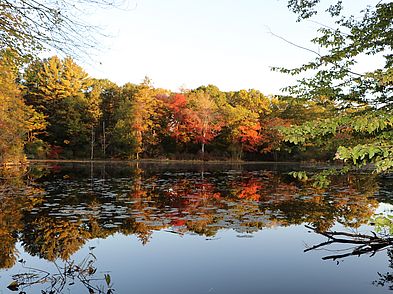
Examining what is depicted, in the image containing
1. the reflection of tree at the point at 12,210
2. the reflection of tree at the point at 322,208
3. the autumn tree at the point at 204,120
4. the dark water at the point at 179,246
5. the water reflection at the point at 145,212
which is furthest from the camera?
the autumn tree at the point at 204,120

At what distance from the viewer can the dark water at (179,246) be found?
4840 mm

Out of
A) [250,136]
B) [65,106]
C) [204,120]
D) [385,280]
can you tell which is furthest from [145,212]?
[65,106]

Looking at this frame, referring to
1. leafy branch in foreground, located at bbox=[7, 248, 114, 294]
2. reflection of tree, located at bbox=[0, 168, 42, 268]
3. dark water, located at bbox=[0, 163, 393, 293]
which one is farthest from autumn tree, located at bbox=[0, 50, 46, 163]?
leafy branch in foreground, located at bbox=[7, 248, 114, 294]

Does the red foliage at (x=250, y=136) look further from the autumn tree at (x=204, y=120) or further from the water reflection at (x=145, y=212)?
the water reflection at (x=145, y=212)

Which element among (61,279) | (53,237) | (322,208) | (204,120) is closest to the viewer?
(61,279)

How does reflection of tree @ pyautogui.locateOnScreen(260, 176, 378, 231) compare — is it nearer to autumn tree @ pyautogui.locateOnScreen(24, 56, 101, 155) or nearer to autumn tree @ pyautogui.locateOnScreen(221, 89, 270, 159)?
autumn tree @ pyautogui.locateOnScreen(221, 89, 270, 159)

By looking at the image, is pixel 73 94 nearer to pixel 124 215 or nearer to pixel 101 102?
pixel 101 102

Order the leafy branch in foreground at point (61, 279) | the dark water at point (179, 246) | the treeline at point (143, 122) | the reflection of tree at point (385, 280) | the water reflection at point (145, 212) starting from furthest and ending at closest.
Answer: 1. the treeline at point (143, 122)
2. the water reflection at point (145, 212)
3. the reflection of tree at point (385, 280)
4. the dark water at point (179, 246)
5. the leafy branch in foreground at point (61, 279)

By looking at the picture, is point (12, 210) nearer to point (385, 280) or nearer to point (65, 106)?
point (385, 280)

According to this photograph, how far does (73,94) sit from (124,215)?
35261 millimetres

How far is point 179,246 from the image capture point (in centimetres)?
645

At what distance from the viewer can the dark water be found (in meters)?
4.84

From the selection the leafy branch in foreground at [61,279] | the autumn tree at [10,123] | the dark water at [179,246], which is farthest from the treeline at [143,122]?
the leafy branch in foreground at [61,279]

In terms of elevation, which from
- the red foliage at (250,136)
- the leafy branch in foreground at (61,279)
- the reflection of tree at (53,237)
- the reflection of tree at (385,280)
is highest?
the red foliage at (250,136)
